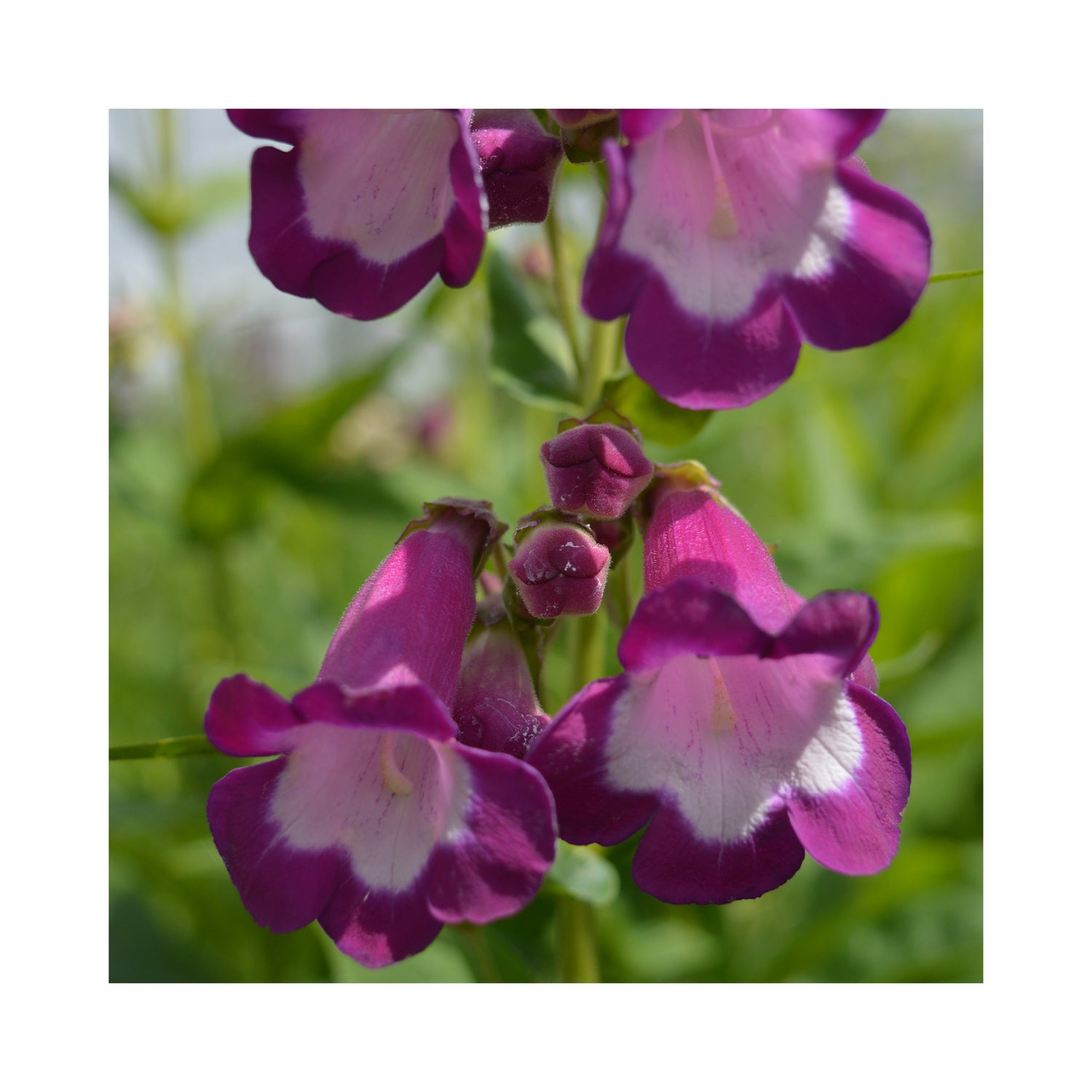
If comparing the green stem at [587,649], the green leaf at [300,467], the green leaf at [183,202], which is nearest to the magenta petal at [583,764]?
the green stem at [587,649]

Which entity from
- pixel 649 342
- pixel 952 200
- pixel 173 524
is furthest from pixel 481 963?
pixel 952 200

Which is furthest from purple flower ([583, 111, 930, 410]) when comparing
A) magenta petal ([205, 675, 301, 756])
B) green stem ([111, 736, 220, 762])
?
green stem ([111, 736, 220, 762])

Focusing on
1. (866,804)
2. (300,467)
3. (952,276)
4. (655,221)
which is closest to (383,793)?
(866,804)

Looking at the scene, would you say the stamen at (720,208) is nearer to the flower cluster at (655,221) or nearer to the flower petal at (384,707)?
the flower cluster at (655,221)

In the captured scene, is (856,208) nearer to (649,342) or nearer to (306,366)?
(649,342)

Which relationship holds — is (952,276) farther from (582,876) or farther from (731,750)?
(582,876)

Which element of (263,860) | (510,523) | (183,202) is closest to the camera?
(263,860)
